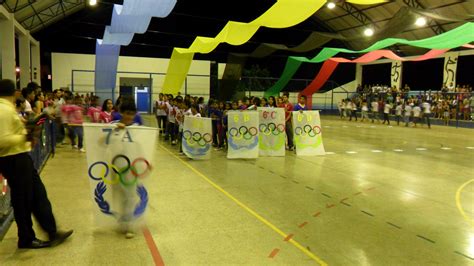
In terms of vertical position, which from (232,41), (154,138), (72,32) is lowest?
(154,138)

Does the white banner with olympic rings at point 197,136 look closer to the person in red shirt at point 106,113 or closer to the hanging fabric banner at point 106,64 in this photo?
the person in red shirt at point 106,113

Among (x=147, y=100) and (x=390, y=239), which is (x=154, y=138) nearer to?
(x=390, y=239)

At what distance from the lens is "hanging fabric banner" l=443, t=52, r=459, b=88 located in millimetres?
24195

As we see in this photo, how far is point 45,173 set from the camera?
22.9 ft

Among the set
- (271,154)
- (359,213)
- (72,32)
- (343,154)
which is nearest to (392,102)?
(343,154)

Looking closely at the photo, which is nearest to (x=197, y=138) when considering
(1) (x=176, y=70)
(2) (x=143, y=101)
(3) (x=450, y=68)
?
(1) (x=176, y=70)

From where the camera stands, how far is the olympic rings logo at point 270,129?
9.17m

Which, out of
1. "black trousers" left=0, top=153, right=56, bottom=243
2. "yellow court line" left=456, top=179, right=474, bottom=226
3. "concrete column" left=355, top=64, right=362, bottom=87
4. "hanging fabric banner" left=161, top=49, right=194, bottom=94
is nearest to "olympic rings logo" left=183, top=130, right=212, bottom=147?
"yellow court line" left=456, top=179, right=474, bottom=226

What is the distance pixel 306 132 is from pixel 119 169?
6262mm

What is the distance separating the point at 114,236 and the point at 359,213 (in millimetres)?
2982

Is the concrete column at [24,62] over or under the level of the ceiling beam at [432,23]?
under

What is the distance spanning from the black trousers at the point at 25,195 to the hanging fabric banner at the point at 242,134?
5.36 m

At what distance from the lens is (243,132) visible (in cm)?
878

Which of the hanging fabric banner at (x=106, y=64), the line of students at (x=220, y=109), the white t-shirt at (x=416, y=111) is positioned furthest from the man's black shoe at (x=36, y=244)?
the white t-shirt at (x=416, y=111)
